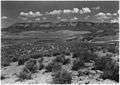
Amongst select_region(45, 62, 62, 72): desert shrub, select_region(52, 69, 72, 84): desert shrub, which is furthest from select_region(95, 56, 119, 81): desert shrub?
select_region(45, 62, 62, 72): desert shrub

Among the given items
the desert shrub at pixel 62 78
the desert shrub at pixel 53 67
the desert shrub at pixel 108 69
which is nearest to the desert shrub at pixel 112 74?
the desert shrub at pixel 108 69

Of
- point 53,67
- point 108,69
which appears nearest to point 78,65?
point 53,67

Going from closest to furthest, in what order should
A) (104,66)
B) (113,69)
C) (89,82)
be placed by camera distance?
1. (89,82)
2. (113,69)
3. (104,66)

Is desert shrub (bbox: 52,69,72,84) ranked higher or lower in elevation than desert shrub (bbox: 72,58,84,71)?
lower

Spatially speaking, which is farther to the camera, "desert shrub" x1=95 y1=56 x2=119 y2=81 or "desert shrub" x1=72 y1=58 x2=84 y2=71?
"desert shrub" x1=72 y1=58 x2=84 y2=71

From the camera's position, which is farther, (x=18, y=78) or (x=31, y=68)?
(x=31, y=68)

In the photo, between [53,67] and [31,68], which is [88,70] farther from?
[31,68]

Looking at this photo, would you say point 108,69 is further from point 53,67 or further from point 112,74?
point 53,67

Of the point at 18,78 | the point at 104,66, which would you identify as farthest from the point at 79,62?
the point at 18,78

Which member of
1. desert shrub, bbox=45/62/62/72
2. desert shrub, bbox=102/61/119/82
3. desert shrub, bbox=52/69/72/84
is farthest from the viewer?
desert shrub, bbox=45/62/62/72

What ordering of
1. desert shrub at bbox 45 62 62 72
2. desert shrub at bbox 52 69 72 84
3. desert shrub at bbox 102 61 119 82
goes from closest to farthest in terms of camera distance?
desert shrub at bbox 52 69 72 84 < desert shrub at bbox 102 61 119 82 < desert shrub at bbox 45 62 62 72

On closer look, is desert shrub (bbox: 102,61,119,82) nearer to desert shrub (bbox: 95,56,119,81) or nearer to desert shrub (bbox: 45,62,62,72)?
desert shrub (bbox: 95,56,119,81)
